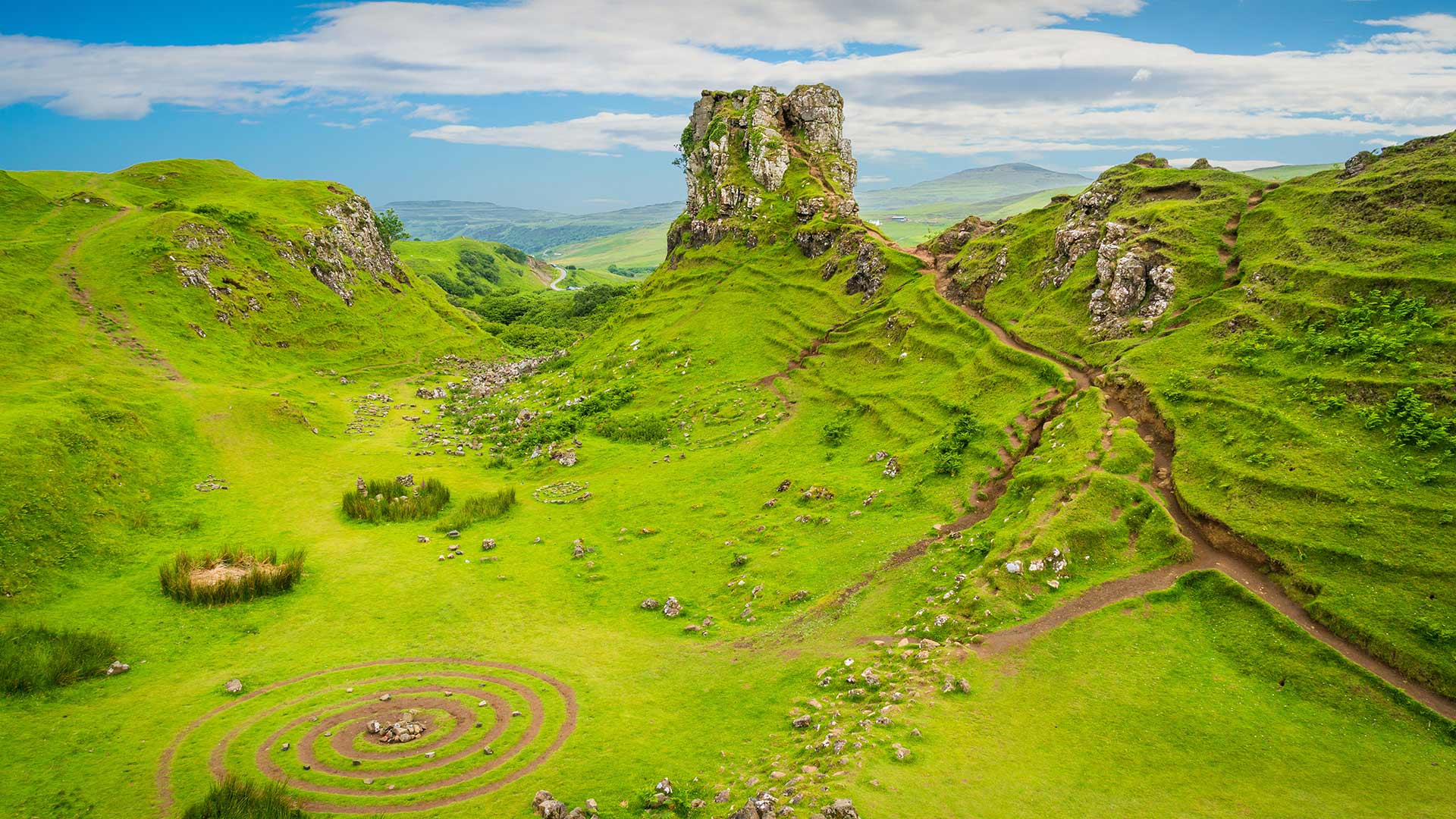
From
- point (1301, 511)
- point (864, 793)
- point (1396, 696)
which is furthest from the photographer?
point (1301, 511)

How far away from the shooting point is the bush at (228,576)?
144 feet

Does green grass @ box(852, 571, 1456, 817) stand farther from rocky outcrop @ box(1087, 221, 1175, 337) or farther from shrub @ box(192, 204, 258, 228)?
shrub @ box(192, 204, 258, 228)

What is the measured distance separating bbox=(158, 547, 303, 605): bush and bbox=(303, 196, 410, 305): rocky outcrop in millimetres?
94390

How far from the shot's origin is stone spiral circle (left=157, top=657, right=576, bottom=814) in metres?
28.6

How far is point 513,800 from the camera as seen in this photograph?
89.9 feet

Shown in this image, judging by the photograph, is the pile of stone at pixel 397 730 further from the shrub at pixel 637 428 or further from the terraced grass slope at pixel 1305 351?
the shrub at pixel 637 428

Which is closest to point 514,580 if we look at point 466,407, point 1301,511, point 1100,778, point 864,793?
point 864,793

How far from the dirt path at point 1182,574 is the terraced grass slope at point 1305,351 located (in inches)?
24.3

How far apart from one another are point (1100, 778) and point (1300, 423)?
26.5 meters

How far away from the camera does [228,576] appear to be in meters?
45.5

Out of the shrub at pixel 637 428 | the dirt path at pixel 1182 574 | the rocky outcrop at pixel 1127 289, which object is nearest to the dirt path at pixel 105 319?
the shrub at pixel 637 428

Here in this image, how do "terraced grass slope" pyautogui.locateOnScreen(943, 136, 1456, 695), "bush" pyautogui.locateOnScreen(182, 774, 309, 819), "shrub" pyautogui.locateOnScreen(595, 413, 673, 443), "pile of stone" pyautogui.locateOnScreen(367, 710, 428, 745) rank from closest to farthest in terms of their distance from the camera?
1. "bush" pyautogui.locateOnScreen(182, 774, 309, 819)
2. "terraced grass slope" pyautogui.locateOnScreen(943, 136, 1456, 695)
3. "pile of stone" pyautogui.locateOnScreen(367, 710, 428, 745)
4. "shrub" pyautogui.locateOnScreen(595, 413, 673, 443)

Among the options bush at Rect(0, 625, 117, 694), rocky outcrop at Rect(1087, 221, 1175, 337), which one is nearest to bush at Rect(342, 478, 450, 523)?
bush at Rect(0, 625, 117, 694)

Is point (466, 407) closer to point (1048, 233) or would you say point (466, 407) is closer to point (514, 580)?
point (514, 580)
